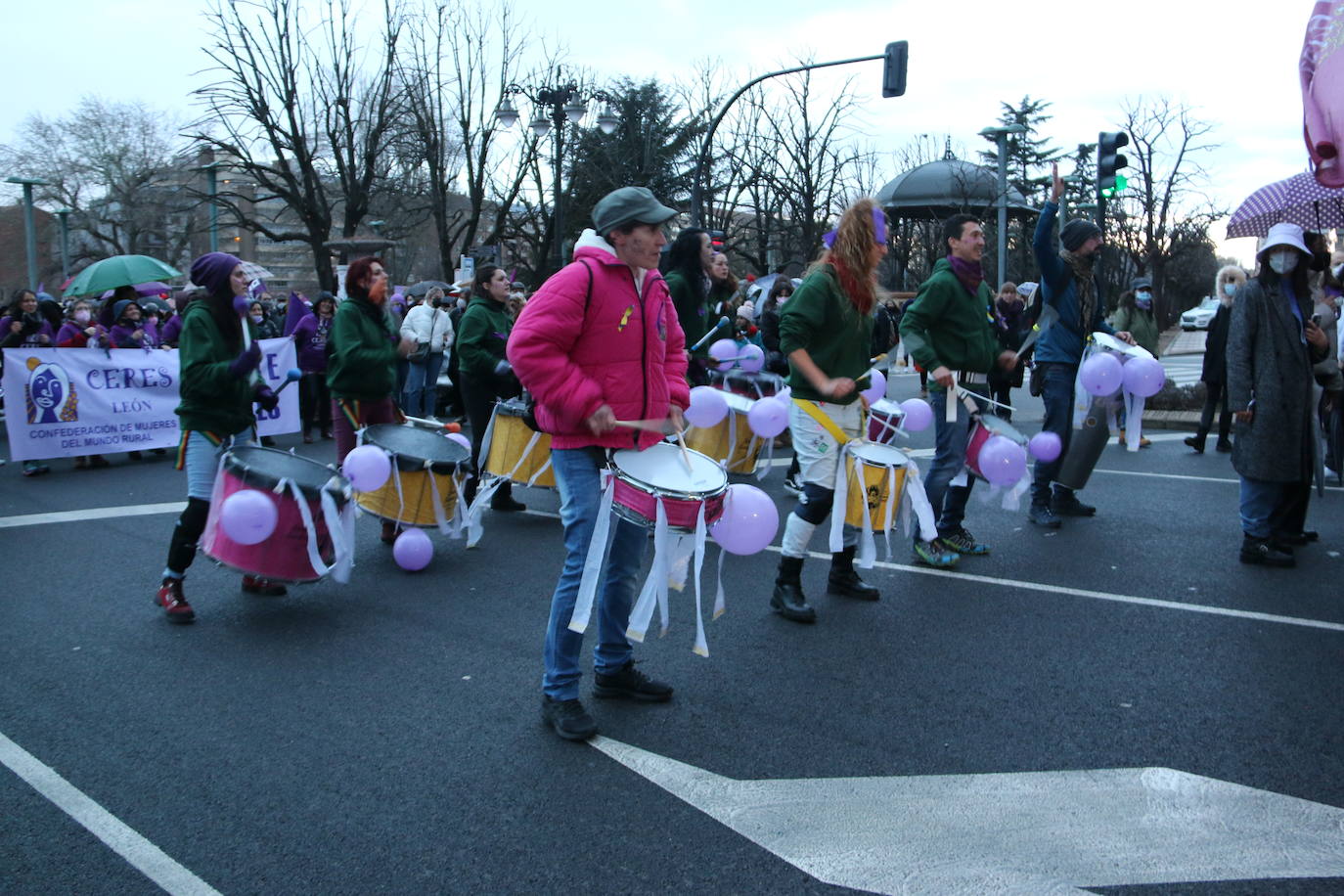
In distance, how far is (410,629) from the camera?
202 inches

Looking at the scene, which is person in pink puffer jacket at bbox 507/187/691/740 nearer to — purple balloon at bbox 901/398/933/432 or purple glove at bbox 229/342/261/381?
purple glove at bbox 229/342/261/381

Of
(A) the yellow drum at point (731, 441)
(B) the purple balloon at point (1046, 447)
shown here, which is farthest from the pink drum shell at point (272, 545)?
(B) the purple balloon at point (1046, 447)

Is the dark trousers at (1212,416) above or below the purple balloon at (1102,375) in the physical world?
below

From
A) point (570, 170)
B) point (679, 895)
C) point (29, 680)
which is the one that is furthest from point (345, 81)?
point (679, 895)

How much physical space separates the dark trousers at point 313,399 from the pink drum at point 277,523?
330 inches

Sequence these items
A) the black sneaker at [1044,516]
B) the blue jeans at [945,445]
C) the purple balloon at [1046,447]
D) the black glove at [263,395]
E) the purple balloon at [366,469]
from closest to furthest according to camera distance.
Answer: the black glove at [263,395] → the purple balloon at [366,469] → the blue jeans at [945,445] → the purple balloon at [1046,447] → the black sneaker at [1044,516]

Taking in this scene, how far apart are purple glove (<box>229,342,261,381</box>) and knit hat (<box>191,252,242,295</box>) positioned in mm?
397

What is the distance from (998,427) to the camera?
6137 mm

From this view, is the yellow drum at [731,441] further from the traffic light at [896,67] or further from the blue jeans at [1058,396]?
the traffic light at [896,67]

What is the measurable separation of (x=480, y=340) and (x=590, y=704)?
4236 millimetres

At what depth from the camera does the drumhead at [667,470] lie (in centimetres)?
372

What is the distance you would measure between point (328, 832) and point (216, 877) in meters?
0.33

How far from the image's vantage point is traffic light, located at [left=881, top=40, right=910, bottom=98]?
1825 centimetres

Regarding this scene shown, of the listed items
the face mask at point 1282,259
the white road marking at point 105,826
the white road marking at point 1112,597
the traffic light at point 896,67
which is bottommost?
the white road marking at point 105,826
